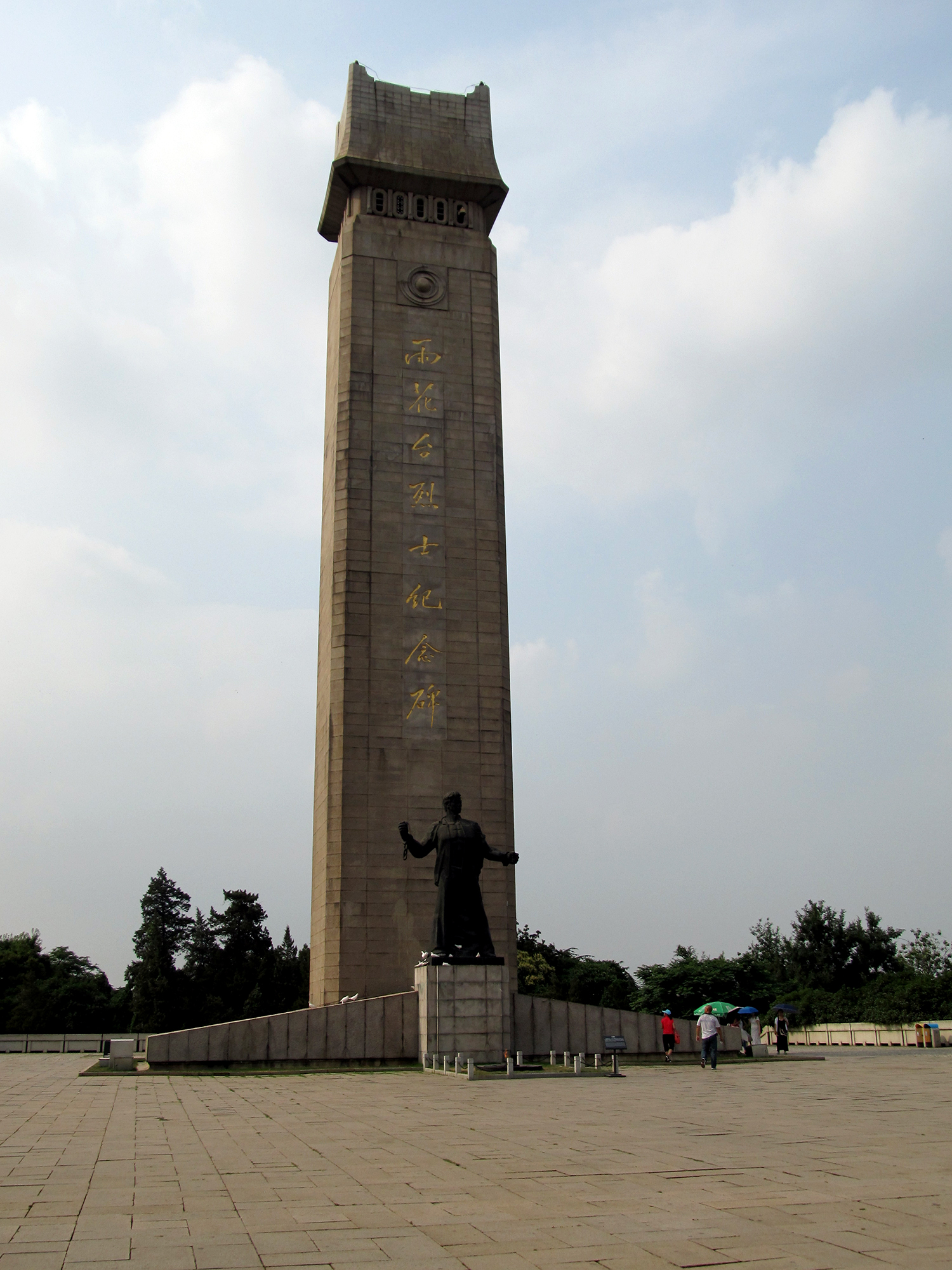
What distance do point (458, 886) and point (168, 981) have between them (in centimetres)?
4945

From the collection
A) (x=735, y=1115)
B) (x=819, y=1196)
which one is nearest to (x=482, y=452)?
(x=735, y=1115)

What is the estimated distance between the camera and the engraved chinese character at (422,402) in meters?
37.8

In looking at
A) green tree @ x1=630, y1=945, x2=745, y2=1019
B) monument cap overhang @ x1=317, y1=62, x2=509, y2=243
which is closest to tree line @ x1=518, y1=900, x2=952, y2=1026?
green tree @ x1=630, y1=945, x2=745, y2=1019

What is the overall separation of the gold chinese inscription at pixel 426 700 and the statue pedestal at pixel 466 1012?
35.8 feet

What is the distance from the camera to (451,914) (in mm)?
25469

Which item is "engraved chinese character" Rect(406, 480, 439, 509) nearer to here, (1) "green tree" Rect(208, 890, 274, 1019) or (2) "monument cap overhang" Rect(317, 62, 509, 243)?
(2) "monument cap overhang" Rect(317, 62, 509, 243)

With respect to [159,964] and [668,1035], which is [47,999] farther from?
[668,1035]

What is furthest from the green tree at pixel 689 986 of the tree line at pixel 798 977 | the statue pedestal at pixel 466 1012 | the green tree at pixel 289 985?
the statue pedestal at pixel 466 1012

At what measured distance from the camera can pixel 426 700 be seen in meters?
35.1

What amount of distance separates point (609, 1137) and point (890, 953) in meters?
62.4

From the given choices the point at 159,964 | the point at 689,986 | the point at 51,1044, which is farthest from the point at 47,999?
the point at 689,986

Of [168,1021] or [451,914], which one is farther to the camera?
[168,1021]

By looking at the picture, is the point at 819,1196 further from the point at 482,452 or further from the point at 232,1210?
the point at 482,452

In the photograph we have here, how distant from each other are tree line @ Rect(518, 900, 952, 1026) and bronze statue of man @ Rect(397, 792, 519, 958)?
99.2ft
